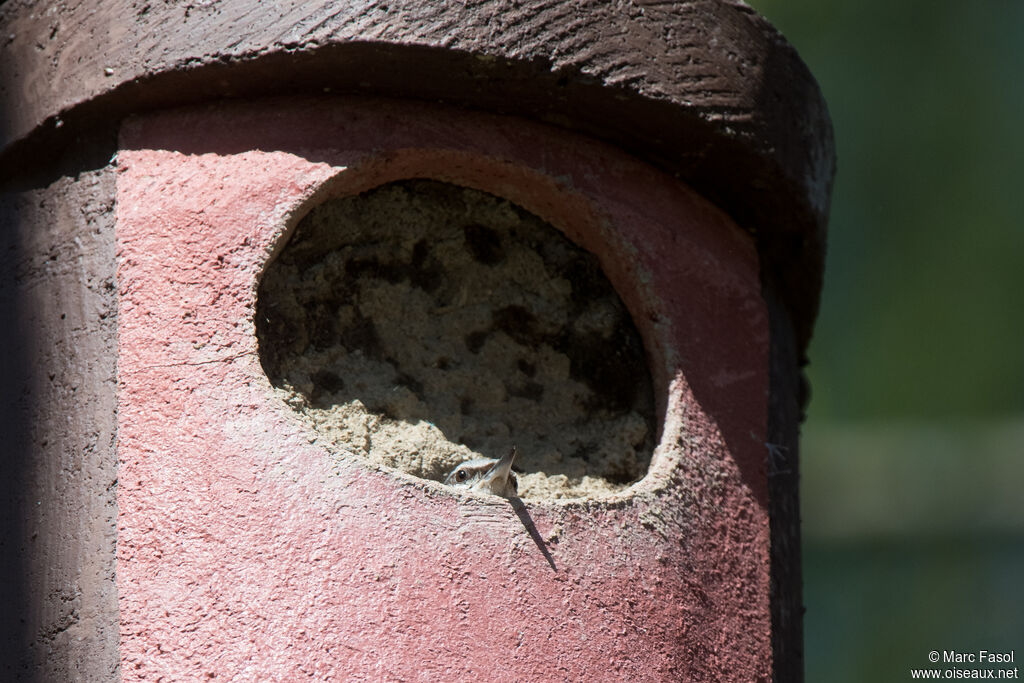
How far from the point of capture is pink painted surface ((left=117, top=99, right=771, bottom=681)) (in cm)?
209

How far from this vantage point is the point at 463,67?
2434mm

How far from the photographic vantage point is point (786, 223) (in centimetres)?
284

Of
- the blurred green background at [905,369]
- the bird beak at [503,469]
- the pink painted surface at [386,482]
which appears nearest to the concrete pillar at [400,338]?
the pink painted surface at [386,482]

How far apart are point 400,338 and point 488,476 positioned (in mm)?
338

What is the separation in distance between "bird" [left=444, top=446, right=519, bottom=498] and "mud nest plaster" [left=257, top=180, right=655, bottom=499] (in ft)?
0.14

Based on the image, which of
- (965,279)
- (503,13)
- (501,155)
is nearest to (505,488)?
(501,155)

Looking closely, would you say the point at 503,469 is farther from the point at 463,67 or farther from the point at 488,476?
the point at 463,67

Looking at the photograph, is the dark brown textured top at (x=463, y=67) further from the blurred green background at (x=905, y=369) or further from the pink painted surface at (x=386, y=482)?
the blurred green background at (x=905, y=369)

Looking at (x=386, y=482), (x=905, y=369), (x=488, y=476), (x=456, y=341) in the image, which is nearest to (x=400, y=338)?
(x=456, y=341)

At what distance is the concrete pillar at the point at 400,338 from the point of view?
2.13 meters

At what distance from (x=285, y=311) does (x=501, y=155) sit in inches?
18.5

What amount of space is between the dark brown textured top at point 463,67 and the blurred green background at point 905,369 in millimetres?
6208

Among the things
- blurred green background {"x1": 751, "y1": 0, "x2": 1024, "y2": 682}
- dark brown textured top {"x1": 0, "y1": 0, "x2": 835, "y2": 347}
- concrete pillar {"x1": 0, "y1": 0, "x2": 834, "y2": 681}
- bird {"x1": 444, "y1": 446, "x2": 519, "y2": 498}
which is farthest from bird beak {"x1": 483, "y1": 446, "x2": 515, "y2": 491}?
blurred green background {"x1": 751, "y1": 0, "x2": 1024, "y2": 682}

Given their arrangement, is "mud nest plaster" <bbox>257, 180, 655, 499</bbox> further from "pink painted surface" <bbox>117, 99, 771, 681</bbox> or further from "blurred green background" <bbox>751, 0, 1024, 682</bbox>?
"blurred green background" <bbox>751, 0, 1024, 682</bbox>
